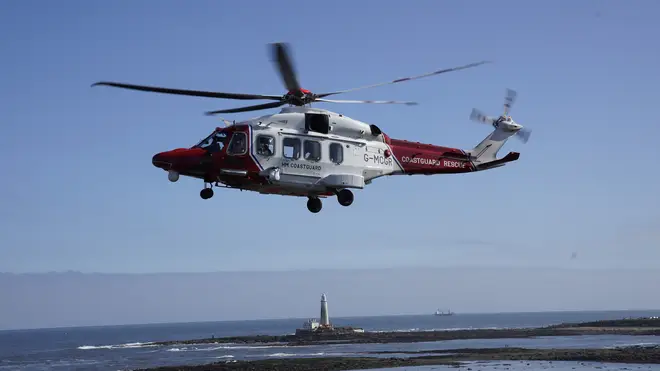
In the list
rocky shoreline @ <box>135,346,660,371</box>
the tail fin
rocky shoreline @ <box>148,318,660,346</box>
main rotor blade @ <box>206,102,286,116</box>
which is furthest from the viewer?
rocky shoreline @ <box>148,318,660,346</box>

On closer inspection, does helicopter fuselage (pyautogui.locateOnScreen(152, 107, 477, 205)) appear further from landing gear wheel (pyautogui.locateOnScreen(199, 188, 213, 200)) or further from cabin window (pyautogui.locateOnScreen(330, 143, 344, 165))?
landing gear wheel (pyautogui.locateOnScreen(199, 188, 213, 200))

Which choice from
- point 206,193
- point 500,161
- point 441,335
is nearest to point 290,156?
point 206,193

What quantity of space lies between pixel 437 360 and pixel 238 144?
5038cm

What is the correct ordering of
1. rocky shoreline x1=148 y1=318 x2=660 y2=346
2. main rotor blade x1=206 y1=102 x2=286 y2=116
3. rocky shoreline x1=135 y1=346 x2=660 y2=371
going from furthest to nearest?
rocky shoreline x1=148 y1=318 x2=660 y2=346
rocky shoreline x1=135 y1=346 x2=660 y2=371
main rotor blade x1=206 y1=102 x2=286 y2=116

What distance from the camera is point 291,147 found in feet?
67.8

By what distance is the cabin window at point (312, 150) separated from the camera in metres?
20.8

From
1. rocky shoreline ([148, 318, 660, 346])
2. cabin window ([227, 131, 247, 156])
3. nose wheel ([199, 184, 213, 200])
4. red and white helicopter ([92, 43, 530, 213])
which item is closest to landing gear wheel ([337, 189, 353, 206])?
red and white helicopter ([92, 43, 530, 213])

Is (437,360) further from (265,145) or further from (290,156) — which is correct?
(265,145)

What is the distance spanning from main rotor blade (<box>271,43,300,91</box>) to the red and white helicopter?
3 centimetres

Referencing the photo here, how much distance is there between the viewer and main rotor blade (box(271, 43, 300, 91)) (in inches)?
669

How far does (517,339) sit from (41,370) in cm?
5963

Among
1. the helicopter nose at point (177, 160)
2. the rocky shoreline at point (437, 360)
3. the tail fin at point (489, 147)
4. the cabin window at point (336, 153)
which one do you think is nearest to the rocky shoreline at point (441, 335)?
the rocky shoreline at point (437, 360)

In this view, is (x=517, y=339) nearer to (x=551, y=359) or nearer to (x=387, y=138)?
(x=551, y=359)

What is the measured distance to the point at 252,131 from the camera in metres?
20.4
